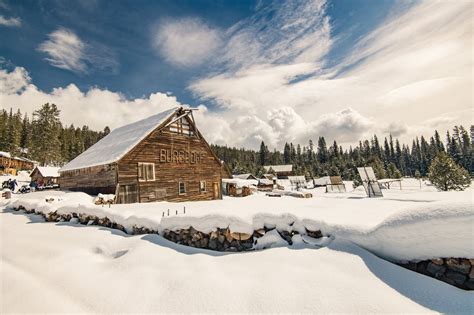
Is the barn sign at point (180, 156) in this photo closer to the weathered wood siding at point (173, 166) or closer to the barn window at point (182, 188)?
the weathered wood siding at point (173, 166)

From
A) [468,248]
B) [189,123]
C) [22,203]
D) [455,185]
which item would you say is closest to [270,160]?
[455,185]

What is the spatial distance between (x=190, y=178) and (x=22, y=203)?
13.0m

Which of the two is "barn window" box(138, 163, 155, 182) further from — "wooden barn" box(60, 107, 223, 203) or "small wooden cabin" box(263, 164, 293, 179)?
"small wooden cabin" box(263, 164, 293, 179)

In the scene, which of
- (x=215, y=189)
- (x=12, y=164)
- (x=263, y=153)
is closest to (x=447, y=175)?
(x=215, y=189)

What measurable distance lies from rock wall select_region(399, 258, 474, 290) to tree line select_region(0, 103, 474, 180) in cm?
5985

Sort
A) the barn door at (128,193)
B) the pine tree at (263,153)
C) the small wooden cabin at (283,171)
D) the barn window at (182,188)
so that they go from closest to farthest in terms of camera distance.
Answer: the barn door at (128,193)
the barn window at (182,188)
the small wooden cabin at (283,171)
the pine tree at (263,153)

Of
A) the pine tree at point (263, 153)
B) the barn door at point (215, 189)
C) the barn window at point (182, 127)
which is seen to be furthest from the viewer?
the pine tree at point (263, 153)

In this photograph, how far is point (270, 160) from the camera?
432 ft

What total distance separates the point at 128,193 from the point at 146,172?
2389 mm

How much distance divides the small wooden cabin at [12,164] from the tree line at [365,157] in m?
64.7

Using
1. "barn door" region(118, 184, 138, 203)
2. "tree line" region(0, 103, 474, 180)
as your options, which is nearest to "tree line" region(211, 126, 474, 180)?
"tree line" region(0, 103, 474, 180)

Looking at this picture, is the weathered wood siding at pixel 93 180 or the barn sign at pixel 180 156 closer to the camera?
the weathered wood siding at pixel 93 180

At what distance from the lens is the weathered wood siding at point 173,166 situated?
20.0 metres

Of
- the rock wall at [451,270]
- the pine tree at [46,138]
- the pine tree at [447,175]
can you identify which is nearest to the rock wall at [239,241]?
the rock wall at [451,270]
